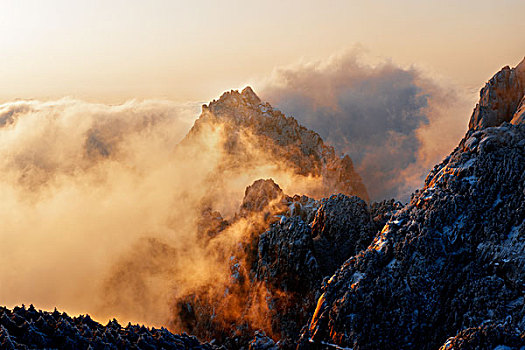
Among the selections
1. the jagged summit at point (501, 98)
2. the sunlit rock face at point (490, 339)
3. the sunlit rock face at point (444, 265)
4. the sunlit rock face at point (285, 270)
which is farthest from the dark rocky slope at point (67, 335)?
the jagged summit at point (501, 98)

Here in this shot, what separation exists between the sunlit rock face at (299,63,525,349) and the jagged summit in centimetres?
1749

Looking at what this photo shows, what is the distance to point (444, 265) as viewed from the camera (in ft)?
298

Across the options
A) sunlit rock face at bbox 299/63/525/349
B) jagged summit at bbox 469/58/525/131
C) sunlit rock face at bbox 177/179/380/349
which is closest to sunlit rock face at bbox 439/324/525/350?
sunlit rock face at bbox 299/63/525/349

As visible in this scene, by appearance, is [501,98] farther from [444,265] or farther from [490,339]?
[490,339]

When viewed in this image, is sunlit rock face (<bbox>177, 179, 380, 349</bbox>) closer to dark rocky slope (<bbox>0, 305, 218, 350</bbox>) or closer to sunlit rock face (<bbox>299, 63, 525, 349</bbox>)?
sunlit rock face (<bbox>299, 63, 525, 349</bbox>)

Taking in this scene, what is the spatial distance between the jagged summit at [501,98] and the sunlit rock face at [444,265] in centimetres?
1749

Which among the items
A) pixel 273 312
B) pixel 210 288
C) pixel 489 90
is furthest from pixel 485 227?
pixel 210 288

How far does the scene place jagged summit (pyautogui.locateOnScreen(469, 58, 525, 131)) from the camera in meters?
120

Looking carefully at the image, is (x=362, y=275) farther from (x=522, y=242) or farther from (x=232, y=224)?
(x=232, y=224)

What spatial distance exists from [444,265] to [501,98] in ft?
192

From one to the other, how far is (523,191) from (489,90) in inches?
1835

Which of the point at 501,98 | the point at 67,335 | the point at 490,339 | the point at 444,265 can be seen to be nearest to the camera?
the point at 490,339

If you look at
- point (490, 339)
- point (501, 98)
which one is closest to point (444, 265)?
point (490, 339)

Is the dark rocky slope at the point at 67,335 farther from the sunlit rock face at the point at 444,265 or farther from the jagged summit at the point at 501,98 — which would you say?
the jagged summit at the point at 501,98
